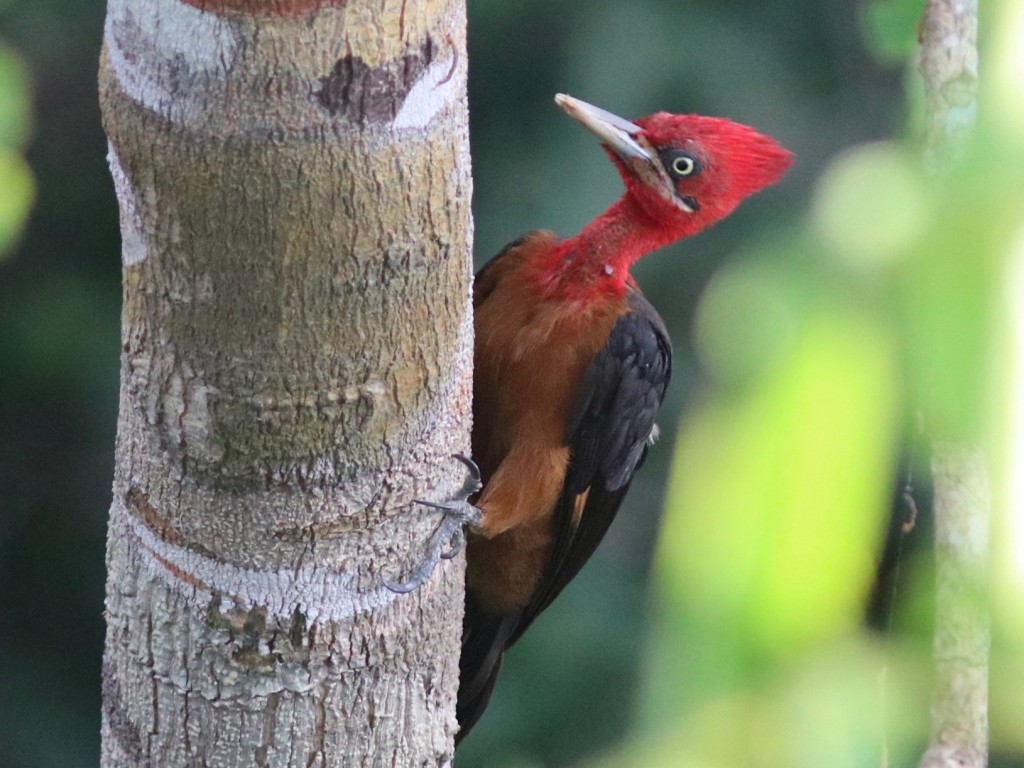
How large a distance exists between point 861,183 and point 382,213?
5.11ft

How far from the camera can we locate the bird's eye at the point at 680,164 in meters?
2.41

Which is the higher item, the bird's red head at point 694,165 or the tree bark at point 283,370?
the bird's red head at point 694,165

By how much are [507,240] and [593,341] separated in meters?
0.79

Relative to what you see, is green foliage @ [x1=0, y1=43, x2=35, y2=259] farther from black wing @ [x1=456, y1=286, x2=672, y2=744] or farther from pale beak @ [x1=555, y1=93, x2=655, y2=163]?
black wing @ [x1=456, y1=286, x2=672, y2=744]

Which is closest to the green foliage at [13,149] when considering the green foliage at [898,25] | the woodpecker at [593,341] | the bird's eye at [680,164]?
the woodpecker at [593,341]

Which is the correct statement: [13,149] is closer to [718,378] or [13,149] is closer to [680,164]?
[680,164]

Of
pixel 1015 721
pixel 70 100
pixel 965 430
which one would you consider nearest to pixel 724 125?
pixel 965 430

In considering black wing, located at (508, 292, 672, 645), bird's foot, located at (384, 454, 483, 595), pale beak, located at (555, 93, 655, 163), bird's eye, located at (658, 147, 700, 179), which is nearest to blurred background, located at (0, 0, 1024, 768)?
black wing, located at (508, 292, 672, 645)

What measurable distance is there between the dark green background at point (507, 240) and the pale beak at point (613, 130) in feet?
1.99

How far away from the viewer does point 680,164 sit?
2.41m

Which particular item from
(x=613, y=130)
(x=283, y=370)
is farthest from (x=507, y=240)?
(x=283, y=370)

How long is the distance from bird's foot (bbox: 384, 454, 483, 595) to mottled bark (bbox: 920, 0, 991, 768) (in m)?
0.93

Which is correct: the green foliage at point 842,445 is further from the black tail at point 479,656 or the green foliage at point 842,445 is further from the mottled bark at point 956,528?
the black tail at point 479,656

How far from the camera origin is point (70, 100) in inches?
114
